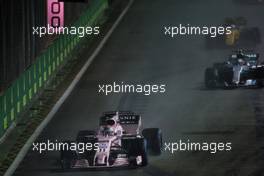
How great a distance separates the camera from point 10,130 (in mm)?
16984

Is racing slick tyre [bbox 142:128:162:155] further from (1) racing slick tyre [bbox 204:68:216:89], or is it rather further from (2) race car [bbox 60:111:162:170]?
(1) racing slick tyre [bbox 204:68:216:89]

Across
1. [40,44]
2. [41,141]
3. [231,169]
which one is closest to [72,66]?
[40,44]

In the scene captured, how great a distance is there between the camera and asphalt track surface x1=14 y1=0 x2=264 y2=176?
1642 centimetres

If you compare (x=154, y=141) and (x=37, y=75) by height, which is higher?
(x=37, y=75)

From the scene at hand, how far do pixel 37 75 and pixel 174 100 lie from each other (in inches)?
99.6

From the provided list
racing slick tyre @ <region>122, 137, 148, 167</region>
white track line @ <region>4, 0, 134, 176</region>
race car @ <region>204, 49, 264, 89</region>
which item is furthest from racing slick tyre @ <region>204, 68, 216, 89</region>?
white track line @ <region>4, 0, 134, 176</region>

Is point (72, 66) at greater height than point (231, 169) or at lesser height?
greater

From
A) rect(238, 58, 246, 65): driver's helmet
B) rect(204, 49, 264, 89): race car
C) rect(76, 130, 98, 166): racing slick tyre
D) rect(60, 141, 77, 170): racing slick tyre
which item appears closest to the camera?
rect(60, 141, 77, 170): racing slick tyre

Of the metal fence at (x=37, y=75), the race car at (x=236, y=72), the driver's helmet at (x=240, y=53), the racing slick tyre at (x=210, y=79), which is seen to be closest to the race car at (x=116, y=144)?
the metal fence at (x=37, y=75)

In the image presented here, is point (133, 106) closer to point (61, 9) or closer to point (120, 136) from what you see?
point (120, 136)

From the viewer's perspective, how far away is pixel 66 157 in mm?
16406

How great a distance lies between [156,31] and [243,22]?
1600 mm

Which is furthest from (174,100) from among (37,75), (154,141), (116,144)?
(37,75)

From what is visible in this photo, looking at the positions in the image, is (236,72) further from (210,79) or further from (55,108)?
(55,108)
